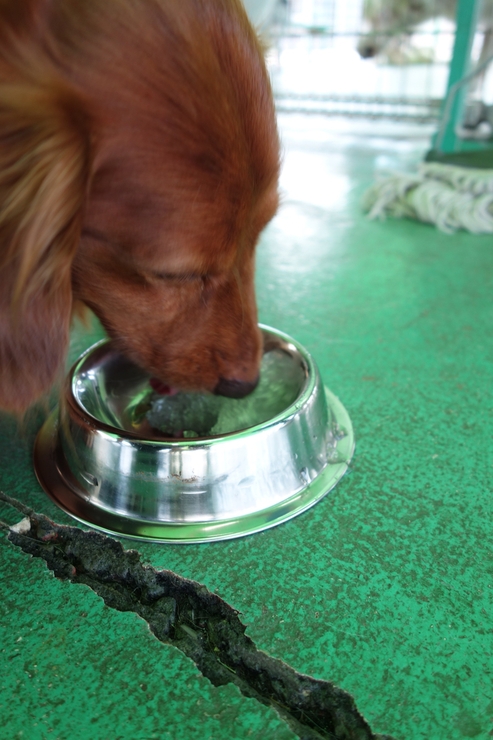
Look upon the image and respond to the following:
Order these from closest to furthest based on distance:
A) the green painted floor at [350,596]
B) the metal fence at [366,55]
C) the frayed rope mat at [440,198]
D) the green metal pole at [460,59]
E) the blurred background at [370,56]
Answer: the green painted floor at [350,596] → the frayed rope mat at [440,198] → the green metal pole at [460,59] → the blurred background at [370,56] → the metal fence at [366,55]

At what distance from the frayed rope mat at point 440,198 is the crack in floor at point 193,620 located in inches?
98.8

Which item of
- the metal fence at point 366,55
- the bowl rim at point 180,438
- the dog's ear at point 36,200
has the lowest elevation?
the metal fence at point 366,55

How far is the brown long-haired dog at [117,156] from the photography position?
1.00m

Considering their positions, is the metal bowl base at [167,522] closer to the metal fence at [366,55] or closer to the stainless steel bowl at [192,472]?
the stainless steel bowl at [192,472]

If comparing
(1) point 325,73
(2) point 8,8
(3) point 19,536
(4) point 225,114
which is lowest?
(1) point 325,73

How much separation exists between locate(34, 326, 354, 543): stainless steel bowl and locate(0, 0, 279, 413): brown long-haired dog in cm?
20

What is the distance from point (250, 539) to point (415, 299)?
4.59 ft

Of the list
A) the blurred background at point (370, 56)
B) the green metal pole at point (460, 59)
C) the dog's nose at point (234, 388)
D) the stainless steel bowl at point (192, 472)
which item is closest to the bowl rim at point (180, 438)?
Result: the stainless steel bowl at point (192, 472)

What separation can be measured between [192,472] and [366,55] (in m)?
8.29

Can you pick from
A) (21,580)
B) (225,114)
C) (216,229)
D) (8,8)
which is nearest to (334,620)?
(21,580)

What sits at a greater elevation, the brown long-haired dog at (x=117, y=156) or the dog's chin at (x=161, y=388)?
the brown long-haired dog at (x=117, y=156)

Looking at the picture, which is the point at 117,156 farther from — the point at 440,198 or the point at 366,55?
the point at 366,55

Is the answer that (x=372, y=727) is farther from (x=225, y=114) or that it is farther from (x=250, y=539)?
(x=225, y=114)

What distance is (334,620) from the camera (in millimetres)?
991
